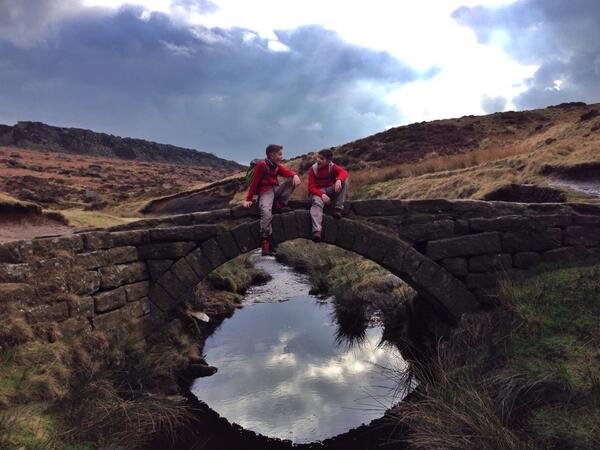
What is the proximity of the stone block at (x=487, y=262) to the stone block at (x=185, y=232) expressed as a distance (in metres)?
4.02

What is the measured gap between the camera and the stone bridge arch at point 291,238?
7641 mm

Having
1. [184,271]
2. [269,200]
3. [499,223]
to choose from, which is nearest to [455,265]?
[499,223]

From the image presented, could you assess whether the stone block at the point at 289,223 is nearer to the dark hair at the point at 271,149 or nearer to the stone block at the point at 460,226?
the dark hair at the point at 271,149

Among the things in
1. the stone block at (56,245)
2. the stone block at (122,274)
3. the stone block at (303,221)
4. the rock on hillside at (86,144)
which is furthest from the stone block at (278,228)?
the rock on hillside at (86,144)

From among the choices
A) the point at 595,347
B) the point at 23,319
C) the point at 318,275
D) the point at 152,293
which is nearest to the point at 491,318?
the point at 595,347

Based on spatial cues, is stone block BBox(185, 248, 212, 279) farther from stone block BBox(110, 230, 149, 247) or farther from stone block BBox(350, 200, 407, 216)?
stone block BBox(350, 200, 407, 216)

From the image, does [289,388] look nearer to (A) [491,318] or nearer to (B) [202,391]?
(B) [202,391]

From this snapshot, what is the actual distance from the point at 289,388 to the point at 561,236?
5102 mm

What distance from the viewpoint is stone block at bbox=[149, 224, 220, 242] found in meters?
7.71

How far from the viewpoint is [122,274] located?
24.6 ft

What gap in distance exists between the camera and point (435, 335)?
9.44 meters

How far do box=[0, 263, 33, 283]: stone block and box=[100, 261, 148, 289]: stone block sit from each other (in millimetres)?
1104

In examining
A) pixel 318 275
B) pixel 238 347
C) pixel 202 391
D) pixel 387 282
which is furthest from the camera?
pixel 318 275

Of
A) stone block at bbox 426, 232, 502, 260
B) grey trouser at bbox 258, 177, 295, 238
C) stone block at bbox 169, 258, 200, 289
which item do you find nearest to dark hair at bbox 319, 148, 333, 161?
grey trouser at bbox 258, 177, 295, 238
